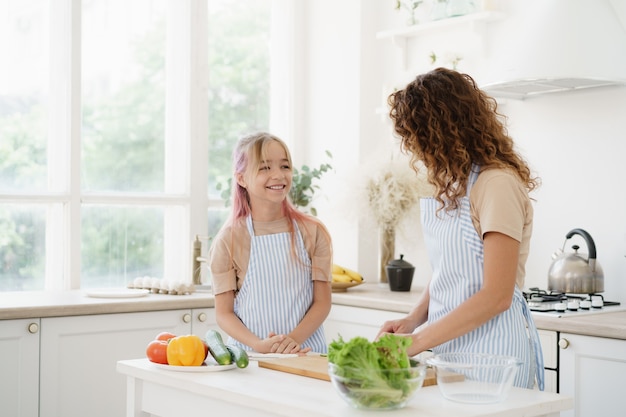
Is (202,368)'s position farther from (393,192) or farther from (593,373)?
(393,192)

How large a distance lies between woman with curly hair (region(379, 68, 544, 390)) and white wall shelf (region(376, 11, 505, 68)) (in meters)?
1.76

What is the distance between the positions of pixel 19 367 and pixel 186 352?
1.36 m

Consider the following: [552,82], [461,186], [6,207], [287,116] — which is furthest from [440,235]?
[287,116]

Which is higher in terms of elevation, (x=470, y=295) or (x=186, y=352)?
(x=470, y=295)

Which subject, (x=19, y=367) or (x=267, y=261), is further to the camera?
(x=19, y=367)

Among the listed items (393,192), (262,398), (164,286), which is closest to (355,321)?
(393,192)

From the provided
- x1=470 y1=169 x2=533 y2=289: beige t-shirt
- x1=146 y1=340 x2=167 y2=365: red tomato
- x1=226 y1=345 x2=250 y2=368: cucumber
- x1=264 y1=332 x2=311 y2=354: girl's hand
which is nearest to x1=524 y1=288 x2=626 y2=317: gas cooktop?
x1=470 y1=169 x2=533 y2=289: beige t-shirt

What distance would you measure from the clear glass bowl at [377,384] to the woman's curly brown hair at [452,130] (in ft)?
2.06

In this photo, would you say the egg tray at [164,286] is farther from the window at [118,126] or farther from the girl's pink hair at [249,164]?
the girl's pink hair at [249,164]

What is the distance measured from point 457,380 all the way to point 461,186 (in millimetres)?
548

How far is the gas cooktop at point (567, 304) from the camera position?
290 centimetres

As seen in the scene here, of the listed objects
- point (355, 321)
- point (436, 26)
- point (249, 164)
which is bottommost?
point (355, 321)

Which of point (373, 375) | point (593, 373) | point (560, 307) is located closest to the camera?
point (373, 375)

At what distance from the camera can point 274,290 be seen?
2488 millimetres
